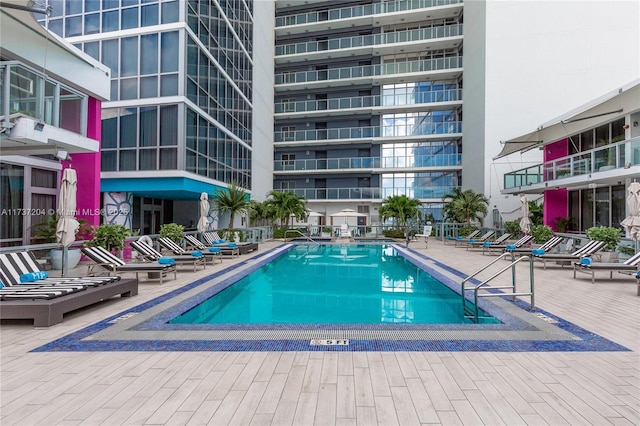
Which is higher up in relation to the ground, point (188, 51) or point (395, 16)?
point (395, 16)

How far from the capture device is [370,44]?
28078 millimetres

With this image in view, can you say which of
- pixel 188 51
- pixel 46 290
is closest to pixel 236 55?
pixel 188 51

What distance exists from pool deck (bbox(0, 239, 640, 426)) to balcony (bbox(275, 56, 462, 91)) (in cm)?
2518

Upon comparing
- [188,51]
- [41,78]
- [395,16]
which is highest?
[395,16]

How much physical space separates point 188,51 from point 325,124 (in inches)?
656

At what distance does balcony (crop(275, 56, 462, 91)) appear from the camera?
84.7 feet

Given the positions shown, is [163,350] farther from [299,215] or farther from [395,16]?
[395,16]

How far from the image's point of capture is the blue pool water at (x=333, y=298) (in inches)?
232

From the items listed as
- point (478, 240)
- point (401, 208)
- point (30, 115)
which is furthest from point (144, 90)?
point (478, 240)

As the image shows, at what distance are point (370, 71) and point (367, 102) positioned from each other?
2479 millimetres

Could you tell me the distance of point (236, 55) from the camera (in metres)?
A: 20.2

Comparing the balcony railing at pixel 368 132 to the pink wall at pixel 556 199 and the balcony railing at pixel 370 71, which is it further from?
the pink wall at pixel 556 199

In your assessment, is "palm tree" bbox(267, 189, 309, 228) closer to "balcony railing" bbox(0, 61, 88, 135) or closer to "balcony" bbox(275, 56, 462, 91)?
"balcony" bbox(275, 56, 462, 91)

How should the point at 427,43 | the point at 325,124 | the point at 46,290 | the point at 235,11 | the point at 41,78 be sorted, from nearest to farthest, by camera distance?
1. the point at 46,290
2. the point at 41,78
3. the point at 235,11
4. the point at 427,43
5. the point at 325,124
